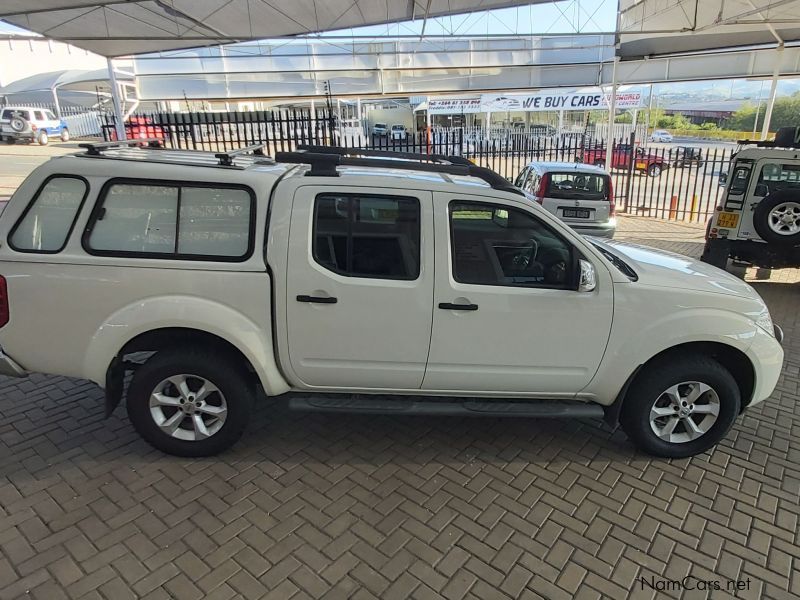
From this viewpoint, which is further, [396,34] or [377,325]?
[396,34]

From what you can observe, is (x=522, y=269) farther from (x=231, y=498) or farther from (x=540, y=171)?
(x=540, y=171)

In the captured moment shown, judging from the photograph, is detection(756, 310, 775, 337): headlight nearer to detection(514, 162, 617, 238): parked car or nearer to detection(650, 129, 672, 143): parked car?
detection(514, 162, 617, 238): parked car

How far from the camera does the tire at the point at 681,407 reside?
3.37 metres

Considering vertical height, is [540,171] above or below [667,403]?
above

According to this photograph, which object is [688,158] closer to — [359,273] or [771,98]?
[771,98]

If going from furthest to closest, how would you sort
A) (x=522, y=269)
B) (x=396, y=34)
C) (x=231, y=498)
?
(x=396, y=34)
(x=522, y=269)
(x=231, y=498)

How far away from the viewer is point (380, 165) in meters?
3.64

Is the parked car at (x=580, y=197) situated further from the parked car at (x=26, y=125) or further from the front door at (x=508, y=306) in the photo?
the parked car at (x=26, y=125)

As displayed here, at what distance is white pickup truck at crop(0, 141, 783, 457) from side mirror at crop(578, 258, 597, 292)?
0.04 feet

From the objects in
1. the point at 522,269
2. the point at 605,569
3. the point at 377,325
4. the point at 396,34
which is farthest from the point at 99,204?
the point at 396,34

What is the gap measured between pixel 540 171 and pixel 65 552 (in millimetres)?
8268

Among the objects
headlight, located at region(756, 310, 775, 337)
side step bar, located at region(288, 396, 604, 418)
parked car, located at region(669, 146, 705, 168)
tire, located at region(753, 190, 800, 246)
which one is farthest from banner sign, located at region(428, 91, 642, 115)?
side step bar, located at region(288, 396, 604, 418)

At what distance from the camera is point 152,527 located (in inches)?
112

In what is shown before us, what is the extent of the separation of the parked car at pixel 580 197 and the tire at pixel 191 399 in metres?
6.65
